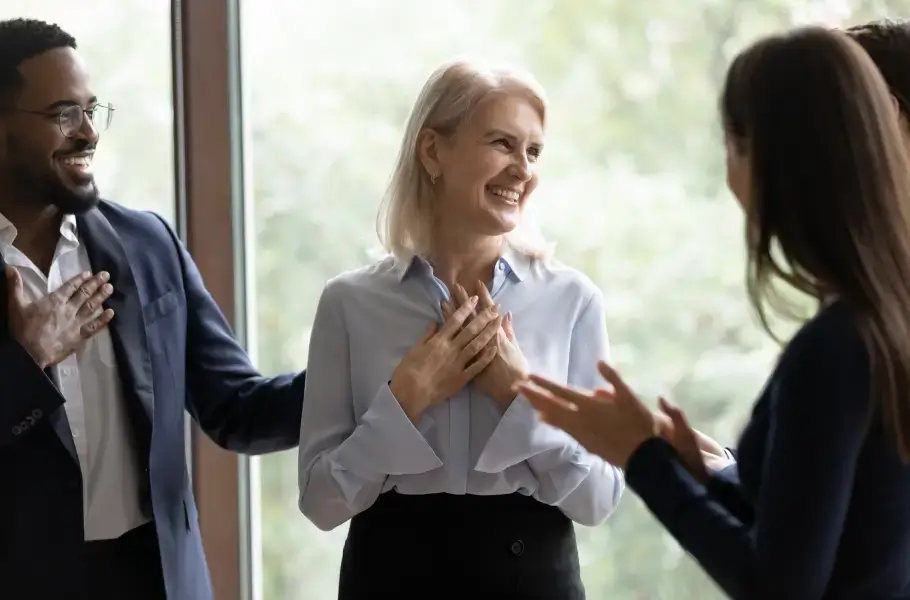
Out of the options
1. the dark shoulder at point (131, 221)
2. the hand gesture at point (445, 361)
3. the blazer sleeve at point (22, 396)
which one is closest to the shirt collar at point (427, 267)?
the hand gesture at point (445, 361)

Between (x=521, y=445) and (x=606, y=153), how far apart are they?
0.79 meters

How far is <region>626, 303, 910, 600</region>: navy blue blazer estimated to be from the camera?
3.55 ft

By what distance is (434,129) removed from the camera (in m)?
1.74

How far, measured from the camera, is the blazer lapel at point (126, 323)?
1.73 meters

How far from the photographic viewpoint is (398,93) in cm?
235

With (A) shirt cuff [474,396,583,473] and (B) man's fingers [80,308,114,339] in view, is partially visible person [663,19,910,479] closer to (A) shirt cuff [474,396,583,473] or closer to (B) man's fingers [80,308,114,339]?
(A) shirt cuff [474,396,583,473]

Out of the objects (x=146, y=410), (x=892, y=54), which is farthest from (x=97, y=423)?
(x=892, y=54)

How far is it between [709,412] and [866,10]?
0.84 m

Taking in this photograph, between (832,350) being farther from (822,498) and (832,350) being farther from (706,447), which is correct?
(706,447)

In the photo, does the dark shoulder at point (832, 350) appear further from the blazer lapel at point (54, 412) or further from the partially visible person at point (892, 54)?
the blazer lapel at point (54, 412)

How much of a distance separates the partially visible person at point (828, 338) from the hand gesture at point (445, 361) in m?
0.53

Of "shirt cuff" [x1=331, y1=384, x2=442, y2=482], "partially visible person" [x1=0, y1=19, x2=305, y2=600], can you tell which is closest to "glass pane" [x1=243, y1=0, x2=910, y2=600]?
"partially visible person" [x1=0, y1=19, x2=305, y2=600]

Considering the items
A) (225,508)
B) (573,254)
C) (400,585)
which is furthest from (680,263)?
(225,508)

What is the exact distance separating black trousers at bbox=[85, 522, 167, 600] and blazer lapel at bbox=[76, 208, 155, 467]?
138 millimetres
